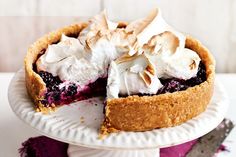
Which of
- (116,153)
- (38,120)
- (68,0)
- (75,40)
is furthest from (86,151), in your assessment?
(68,0)

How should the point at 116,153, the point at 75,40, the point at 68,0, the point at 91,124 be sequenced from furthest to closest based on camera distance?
the point at 68,0
the point at 75,40
the point at 116,153
the point at 91,124

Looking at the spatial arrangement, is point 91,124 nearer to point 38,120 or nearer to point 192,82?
point 38,120

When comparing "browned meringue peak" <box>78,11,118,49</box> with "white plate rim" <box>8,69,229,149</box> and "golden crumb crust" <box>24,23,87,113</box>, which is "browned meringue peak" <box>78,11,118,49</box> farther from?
"white plate rim" <box>8,69,229,149</box>

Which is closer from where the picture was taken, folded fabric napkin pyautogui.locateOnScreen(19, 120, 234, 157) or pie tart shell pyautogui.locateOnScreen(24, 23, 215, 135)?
pie tart shell pyautogui.locateOnScreen(24, 23, 215, 135)

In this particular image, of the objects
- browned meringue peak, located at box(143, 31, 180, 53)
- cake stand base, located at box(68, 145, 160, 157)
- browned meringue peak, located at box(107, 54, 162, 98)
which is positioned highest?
browned meringue peak, located at box(143, 31, 180, 53)

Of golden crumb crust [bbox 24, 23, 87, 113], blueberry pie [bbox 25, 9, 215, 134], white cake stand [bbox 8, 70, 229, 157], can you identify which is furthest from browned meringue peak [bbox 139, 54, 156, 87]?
golden crumb crust [bbox 24, 23, 87, 113]

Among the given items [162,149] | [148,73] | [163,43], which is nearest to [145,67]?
[148,73]

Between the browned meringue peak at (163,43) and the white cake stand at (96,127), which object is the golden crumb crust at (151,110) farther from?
the browned meringue peak at (163,43)

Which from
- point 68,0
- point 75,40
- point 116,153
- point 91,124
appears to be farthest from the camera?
point 68,0
